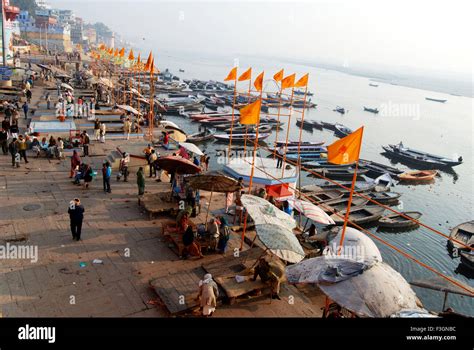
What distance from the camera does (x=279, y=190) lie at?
57.3 feet

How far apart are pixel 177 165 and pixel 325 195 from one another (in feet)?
57.3

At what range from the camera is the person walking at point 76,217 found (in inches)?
419

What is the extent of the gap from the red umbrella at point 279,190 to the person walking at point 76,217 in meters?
8.90

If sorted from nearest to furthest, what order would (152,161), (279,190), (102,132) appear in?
(152,161)
(279,190)
(102,132)

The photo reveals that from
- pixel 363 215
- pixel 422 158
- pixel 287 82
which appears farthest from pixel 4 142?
pixel 422 158

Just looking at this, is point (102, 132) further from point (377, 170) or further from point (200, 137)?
point (377, 170)

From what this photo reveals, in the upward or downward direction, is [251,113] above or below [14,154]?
above

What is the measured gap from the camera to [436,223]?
93.8 ft

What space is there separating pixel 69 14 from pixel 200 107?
17951cm

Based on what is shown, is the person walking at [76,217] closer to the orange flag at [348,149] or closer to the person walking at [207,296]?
the person walking at [207,296]

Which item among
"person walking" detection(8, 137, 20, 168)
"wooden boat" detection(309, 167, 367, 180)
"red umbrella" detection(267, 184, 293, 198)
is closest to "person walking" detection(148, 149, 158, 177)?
"red umbrella" detection(267, 184, 293, 198)

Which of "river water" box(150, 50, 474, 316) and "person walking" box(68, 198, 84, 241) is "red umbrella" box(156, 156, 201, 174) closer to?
"person walking" box(68, 198, 84, 241)
